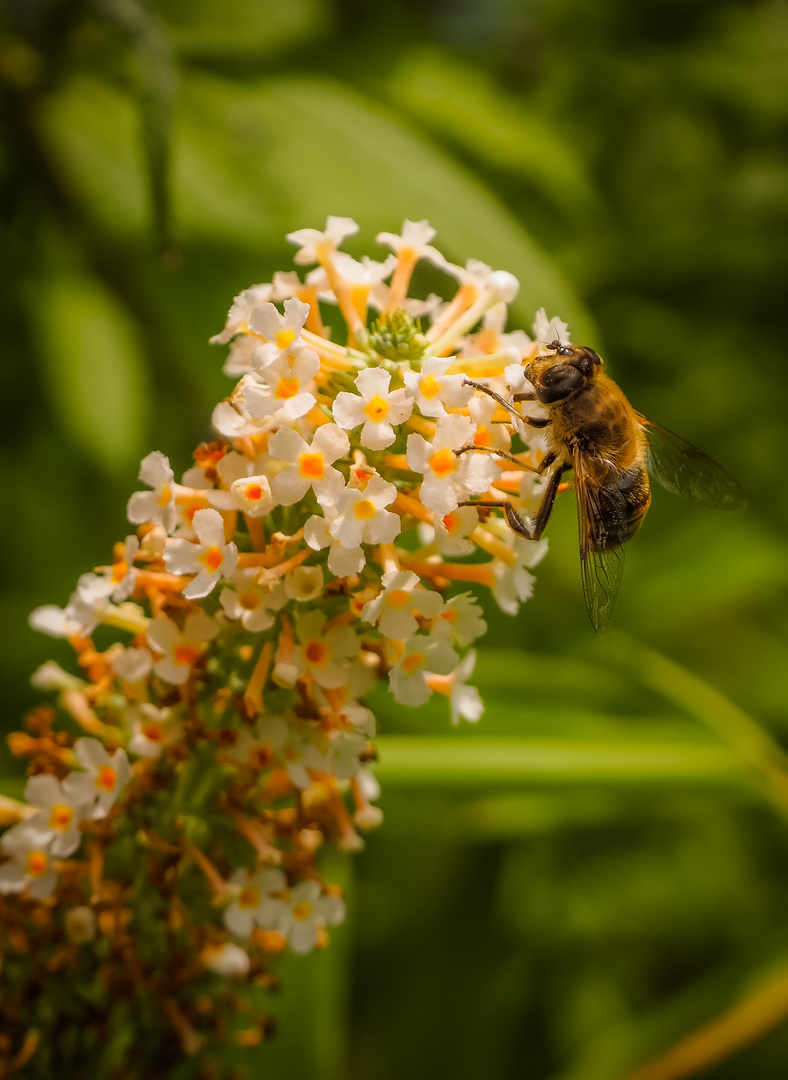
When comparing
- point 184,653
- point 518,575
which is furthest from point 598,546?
point 184,653

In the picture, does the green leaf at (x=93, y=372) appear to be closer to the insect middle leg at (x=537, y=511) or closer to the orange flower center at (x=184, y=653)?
the orange flower center at (x=184, y=653)

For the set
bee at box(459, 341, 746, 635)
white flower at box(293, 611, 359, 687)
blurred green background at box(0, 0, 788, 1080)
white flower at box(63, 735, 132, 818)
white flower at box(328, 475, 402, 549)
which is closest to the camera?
white flower at box(328, 475, 402, 549)

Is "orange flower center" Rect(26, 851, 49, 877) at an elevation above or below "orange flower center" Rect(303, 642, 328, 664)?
below

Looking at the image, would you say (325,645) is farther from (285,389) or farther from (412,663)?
(285,389)

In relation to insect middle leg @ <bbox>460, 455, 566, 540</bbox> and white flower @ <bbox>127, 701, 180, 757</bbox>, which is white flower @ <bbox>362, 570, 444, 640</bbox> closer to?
insect middle leg @ <bbox>460, 455, 566, 540</bbox>

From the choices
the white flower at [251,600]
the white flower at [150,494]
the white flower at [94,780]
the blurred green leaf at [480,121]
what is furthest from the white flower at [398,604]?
the blurred green leaf at [480,121]

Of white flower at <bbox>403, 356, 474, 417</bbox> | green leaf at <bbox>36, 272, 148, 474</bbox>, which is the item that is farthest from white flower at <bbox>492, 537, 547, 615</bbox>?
green leaf at <bbox>36, 272, 148, 474</bbox>
